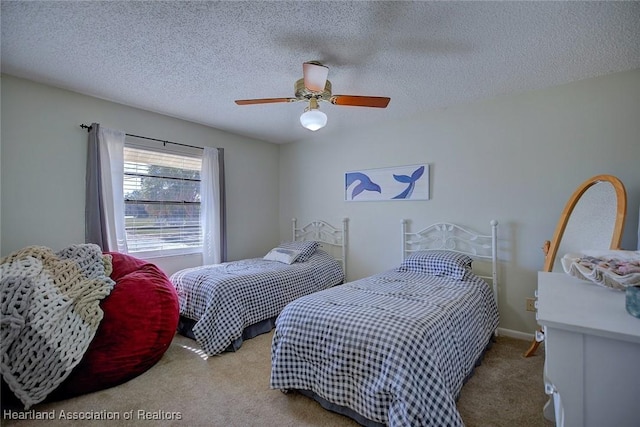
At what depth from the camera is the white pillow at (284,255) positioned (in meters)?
3.69

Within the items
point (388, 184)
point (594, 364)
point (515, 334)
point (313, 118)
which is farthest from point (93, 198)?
point (515, 334)

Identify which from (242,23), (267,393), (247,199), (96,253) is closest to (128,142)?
(96,253)

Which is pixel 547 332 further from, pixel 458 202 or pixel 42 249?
pixel 42 249

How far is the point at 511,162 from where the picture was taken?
295 cm

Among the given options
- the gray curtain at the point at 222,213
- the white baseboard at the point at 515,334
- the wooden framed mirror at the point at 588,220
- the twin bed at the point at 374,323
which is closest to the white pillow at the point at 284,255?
the twin bed at the point at 374,323

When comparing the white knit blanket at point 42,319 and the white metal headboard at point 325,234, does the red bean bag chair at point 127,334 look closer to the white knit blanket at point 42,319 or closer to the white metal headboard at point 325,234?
the white knit blanket at point 42,319

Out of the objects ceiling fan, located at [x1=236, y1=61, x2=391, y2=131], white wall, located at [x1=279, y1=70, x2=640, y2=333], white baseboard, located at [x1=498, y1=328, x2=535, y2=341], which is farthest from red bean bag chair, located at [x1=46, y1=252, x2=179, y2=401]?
white baseboard, located at [x1=498, y1=328, x2=535, y2=341]

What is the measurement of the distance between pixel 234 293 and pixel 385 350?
5.36 feet

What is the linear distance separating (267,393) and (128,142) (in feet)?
9.33

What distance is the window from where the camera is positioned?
3256 millimetres

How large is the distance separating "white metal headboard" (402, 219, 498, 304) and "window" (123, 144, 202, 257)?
2630mm

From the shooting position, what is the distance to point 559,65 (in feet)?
7.68

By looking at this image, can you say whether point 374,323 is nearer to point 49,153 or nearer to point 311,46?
Answer: point 311,46

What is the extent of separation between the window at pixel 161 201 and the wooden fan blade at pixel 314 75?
7.33 feet
